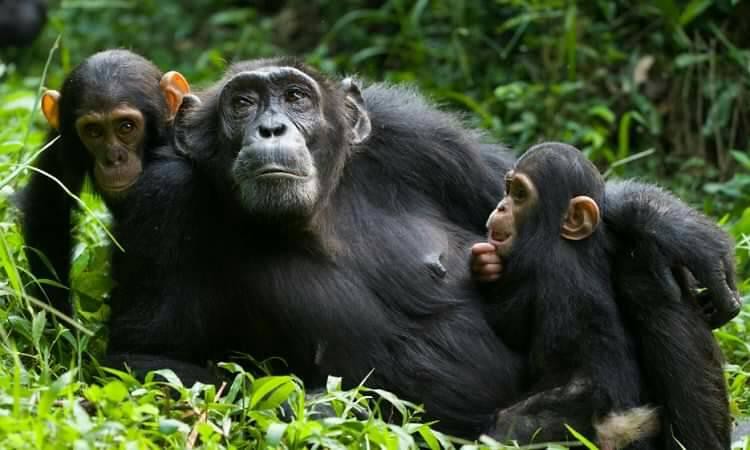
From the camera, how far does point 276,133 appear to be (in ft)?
20.8

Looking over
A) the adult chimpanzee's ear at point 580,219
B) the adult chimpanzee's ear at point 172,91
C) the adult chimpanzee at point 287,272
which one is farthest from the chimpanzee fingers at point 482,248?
the adult chimpanzee's ear at point 172,91

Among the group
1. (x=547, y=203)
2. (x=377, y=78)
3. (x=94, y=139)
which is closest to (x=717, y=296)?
(x=547, y=203)

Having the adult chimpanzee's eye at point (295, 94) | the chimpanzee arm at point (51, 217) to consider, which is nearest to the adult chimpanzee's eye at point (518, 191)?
the adult chimpanzee's eye at point (295, 94)

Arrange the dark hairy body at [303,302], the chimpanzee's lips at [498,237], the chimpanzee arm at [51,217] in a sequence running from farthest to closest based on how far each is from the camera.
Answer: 1. the chimpanzee arm at [51,217]
2. the chimpanzee's lips at [498,237]
3. the dark hairy body at [303,302]

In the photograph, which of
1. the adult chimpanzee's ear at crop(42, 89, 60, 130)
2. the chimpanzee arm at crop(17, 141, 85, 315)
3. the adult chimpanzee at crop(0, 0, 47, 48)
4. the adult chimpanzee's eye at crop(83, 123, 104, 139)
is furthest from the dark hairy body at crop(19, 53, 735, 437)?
the adult chimpanzee at crop(0, 0, 47, 48)

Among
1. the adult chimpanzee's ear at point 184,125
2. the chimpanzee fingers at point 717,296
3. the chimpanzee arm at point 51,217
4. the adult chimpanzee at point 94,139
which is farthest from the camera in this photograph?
the chimpanzee arm at point 51,217

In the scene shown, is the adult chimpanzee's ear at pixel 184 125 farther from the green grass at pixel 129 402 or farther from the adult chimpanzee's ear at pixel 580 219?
the adult chimpanzee's ear at pixel 580 219

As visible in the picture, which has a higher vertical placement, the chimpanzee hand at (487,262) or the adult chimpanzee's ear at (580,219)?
the adult chimpanzee's ear at (580,219)

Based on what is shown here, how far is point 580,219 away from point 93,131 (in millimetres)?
2535

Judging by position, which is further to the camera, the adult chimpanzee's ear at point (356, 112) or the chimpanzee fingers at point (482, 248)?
the adult chimpanzee's ear at point (356, 112)

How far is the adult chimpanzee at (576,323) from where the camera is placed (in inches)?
243

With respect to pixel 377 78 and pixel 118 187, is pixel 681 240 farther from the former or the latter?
pixel 377 78

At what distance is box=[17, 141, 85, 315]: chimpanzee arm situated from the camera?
730cm

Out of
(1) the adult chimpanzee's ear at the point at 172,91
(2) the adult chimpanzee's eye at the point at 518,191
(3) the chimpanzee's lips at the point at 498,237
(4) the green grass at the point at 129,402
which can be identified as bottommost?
(4) the green grass at the point at 129,402
